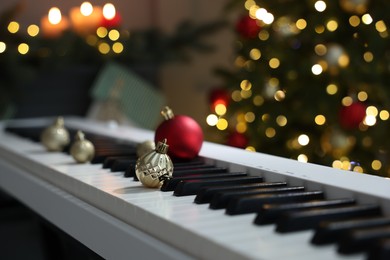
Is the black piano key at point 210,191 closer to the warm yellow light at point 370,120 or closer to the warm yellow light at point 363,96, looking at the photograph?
the warm yellow light at point 370,120

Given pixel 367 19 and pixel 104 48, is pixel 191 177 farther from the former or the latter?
pixel 104 48

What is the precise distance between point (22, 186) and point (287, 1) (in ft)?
5.52

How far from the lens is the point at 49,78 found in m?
4.00

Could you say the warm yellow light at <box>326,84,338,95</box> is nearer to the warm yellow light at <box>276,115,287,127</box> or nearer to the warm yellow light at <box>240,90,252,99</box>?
the warm yellow light at <box>276,115,287,127</box>

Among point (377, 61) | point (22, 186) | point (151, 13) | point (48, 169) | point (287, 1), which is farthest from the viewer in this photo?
point (151, 13)

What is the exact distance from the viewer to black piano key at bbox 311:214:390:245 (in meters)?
0.91

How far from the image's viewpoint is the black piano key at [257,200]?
112cm

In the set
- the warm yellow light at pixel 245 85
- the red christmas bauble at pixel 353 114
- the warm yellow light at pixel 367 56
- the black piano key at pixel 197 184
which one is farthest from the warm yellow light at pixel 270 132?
the black piano key at pixel 197 184

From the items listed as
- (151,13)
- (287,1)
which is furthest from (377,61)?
(151,13)

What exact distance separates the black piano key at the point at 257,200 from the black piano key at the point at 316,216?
0.33ft

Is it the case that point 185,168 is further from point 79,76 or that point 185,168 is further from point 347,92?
point 79,76

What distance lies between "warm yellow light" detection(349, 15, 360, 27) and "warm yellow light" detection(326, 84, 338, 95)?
0.28m

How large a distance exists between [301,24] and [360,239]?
230 cm

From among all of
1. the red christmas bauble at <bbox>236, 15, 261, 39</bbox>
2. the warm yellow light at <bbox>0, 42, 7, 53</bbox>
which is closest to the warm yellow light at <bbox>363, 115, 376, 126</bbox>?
the red christmas bauble at <bbox>236, 15, 261, 39</bbox>
